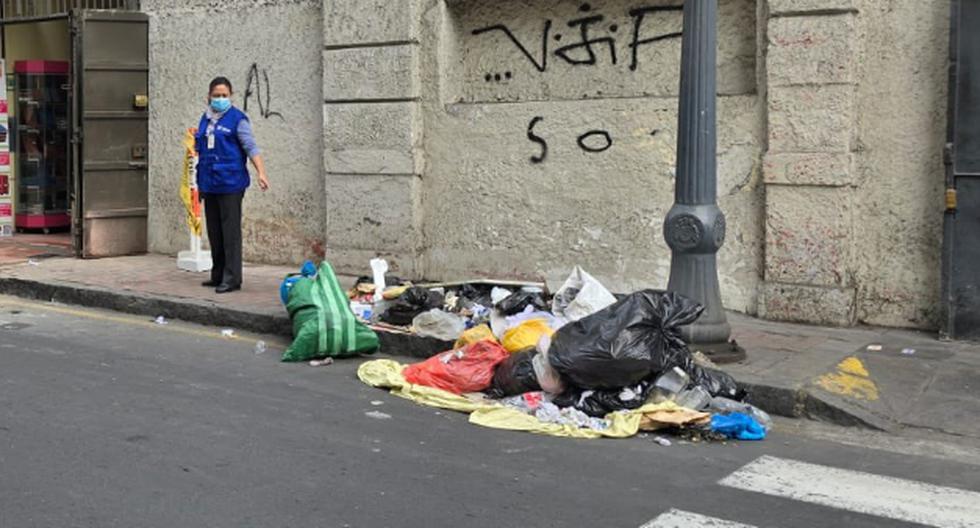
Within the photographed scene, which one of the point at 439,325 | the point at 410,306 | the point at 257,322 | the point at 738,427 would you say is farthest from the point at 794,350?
the point at 257,322

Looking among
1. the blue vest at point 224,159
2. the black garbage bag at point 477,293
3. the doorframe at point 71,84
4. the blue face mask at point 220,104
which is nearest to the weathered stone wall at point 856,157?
the black garbage bag at point 477,293

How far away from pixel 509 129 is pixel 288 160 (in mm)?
2665

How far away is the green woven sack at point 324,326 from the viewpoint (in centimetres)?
761

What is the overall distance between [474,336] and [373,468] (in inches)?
89.6

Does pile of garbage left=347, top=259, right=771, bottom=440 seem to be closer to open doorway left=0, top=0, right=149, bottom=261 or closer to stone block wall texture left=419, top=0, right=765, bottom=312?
stone block wall texture left=419, top=0, right=765, bottom=312

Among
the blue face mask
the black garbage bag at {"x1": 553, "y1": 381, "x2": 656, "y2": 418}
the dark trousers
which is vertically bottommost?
the black garbage bag at {"x1": 553, "y1": 381, "x2": 656, "y2": 418}

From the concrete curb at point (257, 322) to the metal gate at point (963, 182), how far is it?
2.12 meters

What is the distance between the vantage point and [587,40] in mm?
9594

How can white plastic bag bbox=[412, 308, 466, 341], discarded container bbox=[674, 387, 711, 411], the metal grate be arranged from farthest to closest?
the metal grate
white plastic bag bbox=[412, 308, 466, 341]
discarded container bbox=[674, 387, 711, 411]

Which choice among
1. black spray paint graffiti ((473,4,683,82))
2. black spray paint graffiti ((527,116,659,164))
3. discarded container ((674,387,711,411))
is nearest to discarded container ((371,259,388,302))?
black spray paint graffiti ((527,116,659,164))

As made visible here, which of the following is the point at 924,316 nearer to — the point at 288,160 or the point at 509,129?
the point at 509,129

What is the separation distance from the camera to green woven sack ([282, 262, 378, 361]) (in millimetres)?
7613

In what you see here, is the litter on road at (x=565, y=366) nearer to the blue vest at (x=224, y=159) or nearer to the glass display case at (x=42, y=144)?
the blue vest at (x=224, y=159)

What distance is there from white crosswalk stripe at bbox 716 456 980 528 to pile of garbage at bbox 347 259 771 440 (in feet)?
2.03
